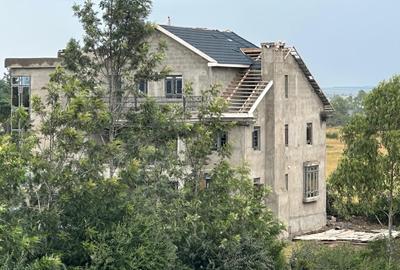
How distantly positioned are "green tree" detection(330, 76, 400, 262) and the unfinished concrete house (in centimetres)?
706

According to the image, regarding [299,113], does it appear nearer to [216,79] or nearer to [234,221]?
[216,79]

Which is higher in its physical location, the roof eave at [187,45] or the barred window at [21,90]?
the roof eave at [187,45]

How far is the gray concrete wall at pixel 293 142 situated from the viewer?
3697 cm

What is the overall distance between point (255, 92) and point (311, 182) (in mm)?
6867

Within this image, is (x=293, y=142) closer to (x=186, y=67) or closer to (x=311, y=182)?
(x=311, y=182)

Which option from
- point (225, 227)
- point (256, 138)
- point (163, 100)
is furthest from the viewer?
point (256, 138)

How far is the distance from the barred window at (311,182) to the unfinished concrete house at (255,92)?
81 mm

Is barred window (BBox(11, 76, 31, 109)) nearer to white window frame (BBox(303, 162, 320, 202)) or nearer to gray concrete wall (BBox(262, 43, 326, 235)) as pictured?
gray concrete wall (BBox(262, 43, 326, 235))

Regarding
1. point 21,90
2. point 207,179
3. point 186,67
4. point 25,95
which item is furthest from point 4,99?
point 207,179

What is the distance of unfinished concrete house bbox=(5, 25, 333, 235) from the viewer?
118 ft

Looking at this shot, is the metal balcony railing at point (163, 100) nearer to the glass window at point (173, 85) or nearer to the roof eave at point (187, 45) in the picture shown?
the glass window at point (173, 85)

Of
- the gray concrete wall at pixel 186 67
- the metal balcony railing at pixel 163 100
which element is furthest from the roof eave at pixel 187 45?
the metal balcony railing at pixel 163 100

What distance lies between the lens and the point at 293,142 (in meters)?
39.4

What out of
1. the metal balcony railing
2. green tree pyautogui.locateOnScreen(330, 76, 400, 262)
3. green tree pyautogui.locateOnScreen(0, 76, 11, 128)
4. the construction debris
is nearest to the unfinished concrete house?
the metal balcony railing
